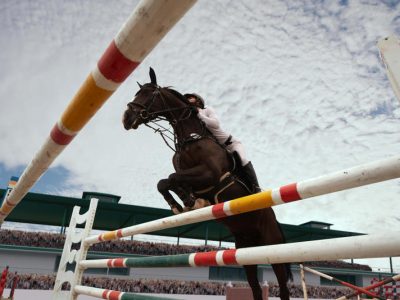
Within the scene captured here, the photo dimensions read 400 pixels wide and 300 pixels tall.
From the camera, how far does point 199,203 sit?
3.24 metres

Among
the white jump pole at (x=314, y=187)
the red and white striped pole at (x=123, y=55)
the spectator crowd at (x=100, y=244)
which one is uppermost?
the spectator crowd at (x=100, y=244)

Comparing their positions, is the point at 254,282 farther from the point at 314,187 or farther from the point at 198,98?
the point at 314,187

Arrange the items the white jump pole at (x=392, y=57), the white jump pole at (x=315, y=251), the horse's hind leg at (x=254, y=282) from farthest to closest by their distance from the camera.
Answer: the horse's hind leg at (x=254, y=282), the white jump pole at (x=392, y=57), the white jump pole at (x=315, y=251)

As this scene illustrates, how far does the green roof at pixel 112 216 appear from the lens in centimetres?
2084

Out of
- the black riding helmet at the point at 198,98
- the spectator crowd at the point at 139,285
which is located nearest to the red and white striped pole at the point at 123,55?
the black riding helmet at the point at 198,98

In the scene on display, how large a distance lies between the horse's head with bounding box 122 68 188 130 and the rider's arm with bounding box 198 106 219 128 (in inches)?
8.1

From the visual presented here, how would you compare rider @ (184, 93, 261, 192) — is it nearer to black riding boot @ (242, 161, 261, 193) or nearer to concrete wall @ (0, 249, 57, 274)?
black riding boot @ (242, 161, 261, 193)

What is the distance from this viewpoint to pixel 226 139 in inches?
148

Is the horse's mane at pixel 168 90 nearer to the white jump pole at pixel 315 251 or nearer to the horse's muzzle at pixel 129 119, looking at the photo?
the horse's muzzle at pixel 129 119

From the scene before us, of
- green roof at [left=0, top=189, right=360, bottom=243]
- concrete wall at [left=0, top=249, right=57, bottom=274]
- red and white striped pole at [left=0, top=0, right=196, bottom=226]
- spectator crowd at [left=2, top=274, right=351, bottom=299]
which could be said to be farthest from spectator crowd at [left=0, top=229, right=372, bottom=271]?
red and white striped pole at [left=0, top=0, right=196, bottom=226]

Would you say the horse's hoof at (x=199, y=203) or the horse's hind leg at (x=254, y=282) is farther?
the horse's hind leg at (x=254, y=282)

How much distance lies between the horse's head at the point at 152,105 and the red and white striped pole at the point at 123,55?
2.15 meters

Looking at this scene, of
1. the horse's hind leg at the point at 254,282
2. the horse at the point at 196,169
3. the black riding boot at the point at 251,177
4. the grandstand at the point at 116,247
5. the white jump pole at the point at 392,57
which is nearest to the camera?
the white jump pole at the point at 392,57

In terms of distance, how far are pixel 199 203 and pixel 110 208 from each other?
63.7 ft
